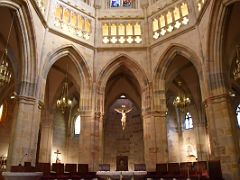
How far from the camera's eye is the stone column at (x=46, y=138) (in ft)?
64.4

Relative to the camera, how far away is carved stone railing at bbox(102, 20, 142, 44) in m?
19.0

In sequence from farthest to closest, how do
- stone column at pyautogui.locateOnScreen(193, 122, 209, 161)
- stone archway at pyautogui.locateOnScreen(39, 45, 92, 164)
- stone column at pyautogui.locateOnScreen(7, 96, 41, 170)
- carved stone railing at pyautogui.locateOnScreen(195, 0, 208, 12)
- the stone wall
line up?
the stone wall < stone column at pyautogui.locateOnScreen(193, 122, 209, 161) < stone archway at pyautogui.locateOnScreen(39, 45, 92, 164) < carved stone railing at pyautogui.locateOnScreen(195, 0, 208, 12) < stone column at pyautogui.locateOnScreen(7, 96, 41, 170)

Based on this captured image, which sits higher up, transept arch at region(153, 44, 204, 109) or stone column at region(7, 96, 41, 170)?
transept arch at region(153, 44, 204, 109)

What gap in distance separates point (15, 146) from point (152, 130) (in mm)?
8622

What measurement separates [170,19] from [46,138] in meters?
13.9

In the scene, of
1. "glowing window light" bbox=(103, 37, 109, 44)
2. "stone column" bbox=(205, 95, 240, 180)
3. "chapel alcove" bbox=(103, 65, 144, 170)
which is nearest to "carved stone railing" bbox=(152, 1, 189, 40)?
"glowing window light" bbox=(103, 37, 109, 44)

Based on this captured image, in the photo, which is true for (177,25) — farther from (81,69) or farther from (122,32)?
(81,69)

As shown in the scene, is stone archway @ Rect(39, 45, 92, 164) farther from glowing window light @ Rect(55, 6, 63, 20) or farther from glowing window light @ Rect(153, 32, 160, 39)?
glowing window light @ Rect(153, 32, 160, 39)

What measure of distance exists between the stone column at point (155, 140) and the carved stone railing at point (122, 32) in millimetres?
6300

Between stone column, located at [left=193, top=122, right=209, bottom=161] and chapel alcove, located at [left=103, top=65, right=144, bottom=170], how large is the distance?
5556 mm

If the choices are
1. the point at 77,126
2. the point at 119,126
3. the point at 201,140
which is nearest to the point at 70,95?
the point at 77,126

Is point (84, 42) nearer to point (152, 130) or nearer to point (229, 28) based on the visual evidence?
point (152, 130)

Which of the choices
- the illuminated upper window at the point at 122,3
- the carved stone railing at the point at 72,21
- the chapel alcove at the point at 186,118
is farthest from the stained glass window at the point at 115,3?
the chapel alcove at the point at 186,118

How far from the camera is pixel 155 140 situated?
1609cm
